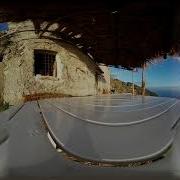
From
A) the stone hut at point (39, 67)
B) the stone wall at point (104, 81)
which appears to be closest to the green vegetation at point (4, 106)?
the stone hut at point (39, 67)

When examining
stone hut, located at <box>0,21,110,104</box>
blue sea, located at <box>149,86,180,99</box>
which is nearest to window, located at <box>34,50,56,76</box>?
stone hut, located at <box>0,21,110,104</box>

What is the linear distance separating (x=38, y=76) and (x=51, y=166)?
0.11 m

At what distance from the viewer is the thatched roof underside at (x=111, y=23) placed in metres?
0.54

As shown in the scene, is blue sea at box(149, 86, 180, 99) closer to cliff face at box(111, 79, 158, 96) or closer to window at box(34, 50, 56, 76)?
cliff face at box(111, 79, 158, 96)

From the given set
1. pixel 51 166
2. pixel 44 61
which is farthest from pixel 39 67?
pixel 51 166

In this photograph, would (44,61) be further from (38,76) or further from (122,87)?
(122,87)

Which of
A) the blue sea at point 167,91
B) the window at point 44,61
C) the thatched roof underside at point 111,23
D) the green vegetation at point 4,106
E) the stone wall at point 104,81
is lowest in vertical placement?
the green vegetation at point 4,106

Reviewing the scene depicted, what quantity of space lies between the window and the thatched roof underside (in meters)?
0.03

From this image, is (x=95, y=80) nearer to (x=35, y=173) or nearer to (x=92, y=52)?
(x=92, y=52)

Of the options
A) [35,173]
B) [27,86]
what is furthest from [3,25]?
[35,173]

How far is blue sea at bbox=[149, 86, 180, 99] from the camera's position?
595mm

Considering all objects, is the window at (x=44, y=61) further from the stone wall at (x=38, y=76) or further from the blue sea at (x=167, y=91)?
the blue sea at (x=167, y=91)

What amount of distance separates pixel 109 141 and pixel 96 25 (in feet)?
0.47

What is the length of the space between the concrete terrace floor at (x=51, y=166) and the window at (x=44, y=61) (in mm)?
83
